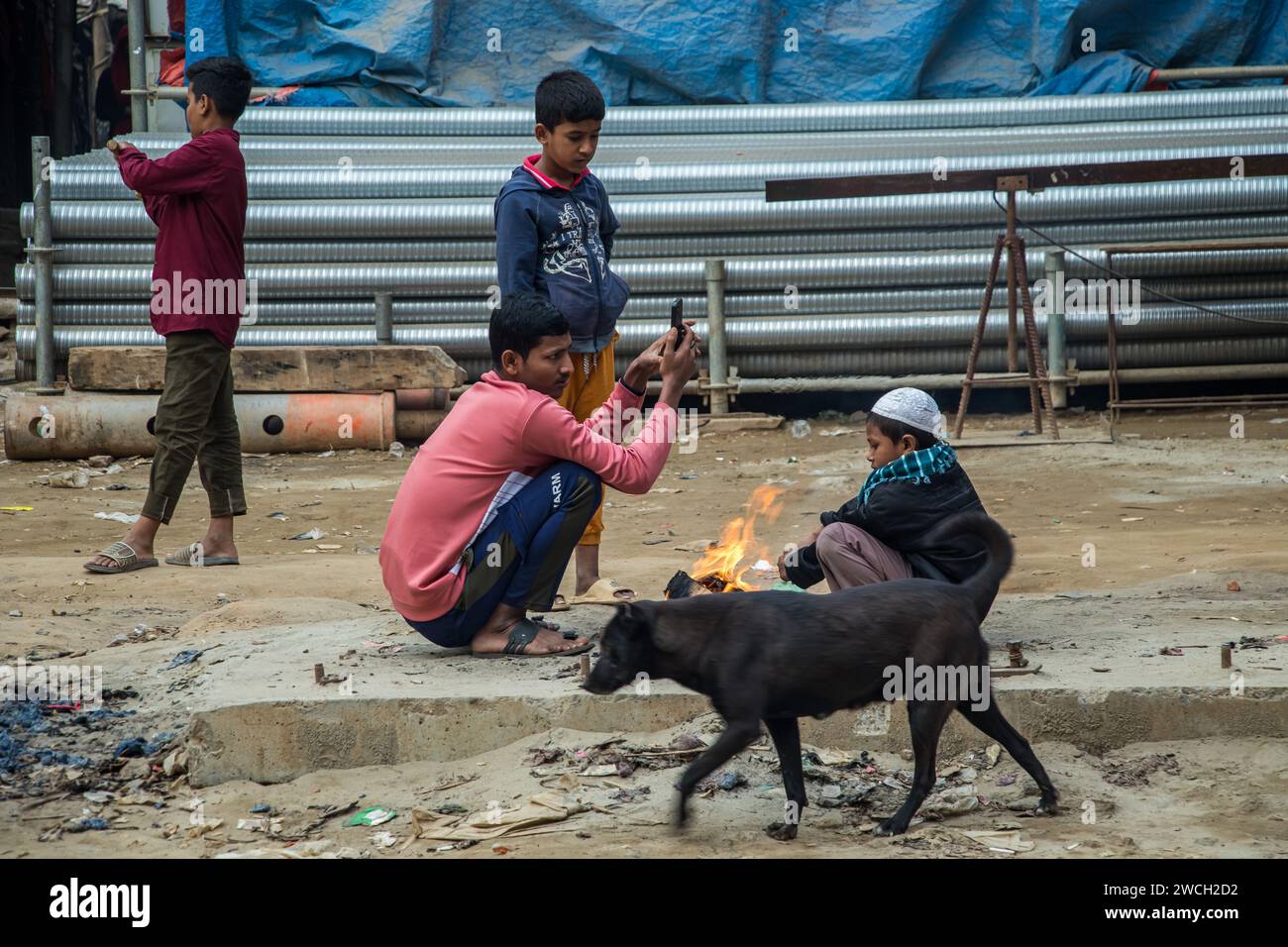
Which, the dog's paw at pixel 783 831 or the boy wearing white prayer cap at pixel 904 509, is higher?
the boy wearing white prayer cap at pixel 904 509

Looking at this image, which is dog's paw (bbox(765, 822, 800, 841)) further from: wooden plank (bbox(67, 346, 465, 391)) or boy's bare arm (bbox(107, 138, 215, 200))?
wooden plank (bbox(67, 346, 465, 391))

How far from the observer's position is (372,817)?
341cm

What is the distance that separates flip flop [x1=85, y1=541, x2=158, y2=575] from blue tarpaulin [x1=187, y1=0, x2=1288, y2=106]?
7343mm

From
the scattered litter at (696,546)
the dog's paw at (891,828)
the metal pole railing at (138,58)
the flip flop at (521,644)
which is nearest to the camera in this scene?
the dog's paw at (891,828)

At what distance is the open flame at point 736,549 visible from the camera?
4.70 meters

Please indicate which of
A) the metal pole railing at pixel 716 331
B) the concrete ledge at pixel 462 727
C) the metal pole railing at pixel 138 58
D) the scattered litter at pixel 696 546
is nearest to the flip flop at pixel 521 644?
the concrete ledge at pixel 462 727

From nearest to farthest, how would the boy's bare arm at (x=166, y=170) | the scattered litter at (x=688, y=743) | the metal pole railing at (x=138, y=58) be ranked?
the scattered litter at (x=688, y=743), the boy's bare arm at (x=166, y=170), the metal pole railing at (x=138, y=58)

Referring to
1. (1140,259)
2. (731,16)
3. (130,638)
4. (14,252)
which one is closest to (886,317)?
(1140,259)

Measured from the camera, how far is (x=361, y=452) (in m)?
9.99

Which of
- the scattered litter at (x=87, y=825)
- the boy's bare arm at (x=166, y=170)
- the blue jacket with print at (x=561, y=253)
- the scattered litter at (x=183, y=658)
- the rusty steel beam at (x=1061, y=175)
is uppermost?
the rusty steel beam at (x=1061, y=175)

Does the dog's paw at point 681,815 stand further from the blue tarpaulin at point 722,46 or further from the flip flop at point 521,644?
the blue tarpaulin at point 722,46

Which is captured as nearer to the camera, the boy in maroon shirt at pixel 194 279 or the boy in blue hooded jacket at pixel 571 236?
the boy in blue hooded jacket at pixel 571 236

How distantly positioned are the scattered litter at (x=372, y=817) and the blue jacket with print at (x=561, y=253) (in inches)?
72.1

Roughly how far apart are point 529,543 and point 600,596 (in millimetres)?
960
